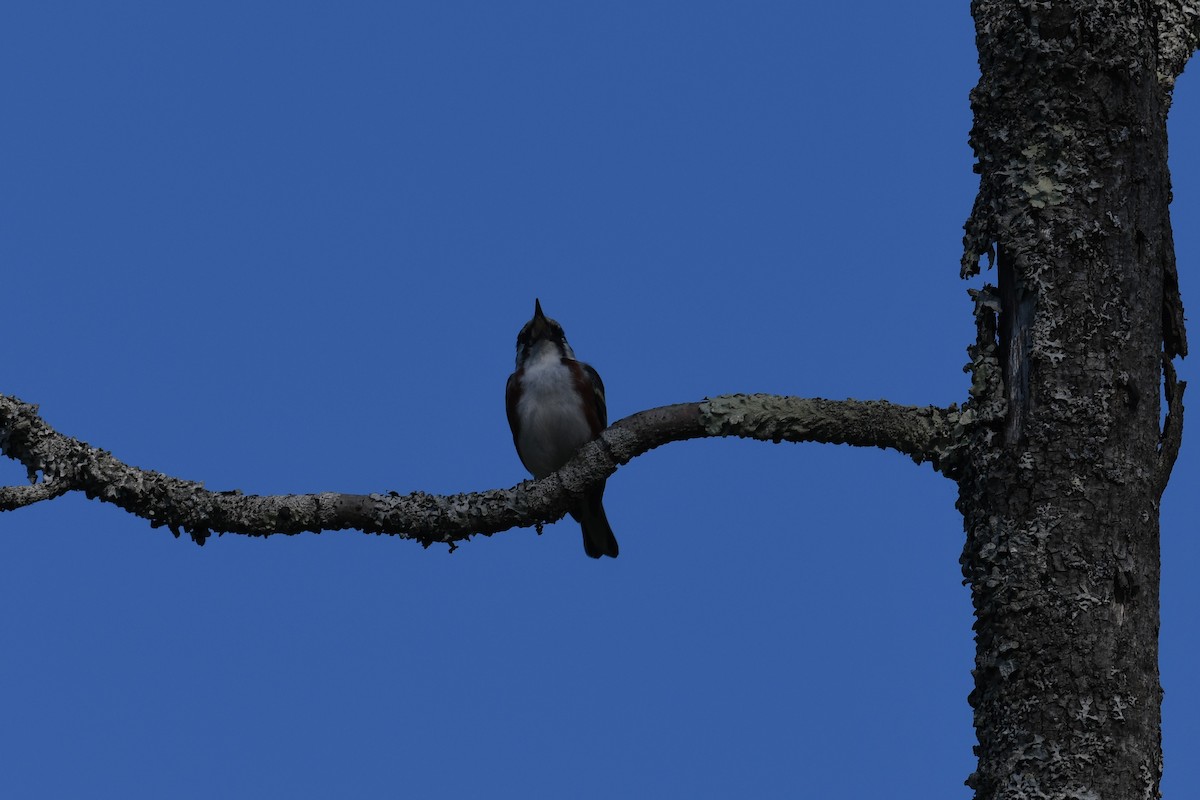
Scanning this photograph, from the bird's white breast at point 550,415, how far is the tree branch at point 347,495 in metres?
2.79

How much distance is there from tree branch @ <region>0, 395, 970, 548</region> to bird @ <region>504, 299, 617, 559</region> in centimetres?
268

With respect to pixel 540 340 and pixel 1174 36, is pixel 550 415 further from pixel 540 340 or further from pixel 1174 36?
pixel 1174 36

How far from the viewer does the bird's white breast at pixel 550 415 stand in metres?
6.77

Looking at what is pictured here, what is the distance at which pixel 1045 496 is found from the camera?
3.07 meters

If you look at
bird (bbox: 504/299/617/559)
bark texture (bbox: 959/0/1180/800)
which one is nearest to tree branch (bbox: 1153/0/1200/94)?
bark texture (bbox: 959/0/1180/800)

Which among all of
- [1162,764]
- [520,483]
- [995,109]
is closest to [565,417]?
[520,483]

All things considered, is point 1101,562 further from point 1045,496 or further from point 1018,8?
point 1018,8

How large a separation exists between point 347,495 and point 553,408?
296 cm

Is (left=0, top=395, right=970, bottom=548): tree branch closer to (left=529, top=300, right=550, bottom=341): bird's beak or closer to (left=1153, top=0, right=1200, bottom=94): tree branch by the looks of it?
(left=1153, top=0, right=1200, bottom=94): tree branch

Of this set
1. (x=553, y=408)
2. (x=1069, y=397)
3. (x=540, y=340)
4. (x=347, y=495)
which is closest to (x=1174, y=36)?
(x=1069, y=397)

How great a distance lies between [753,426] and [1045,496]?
0.89 meters

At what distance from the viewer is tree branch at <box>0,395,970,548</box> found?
12.3ft

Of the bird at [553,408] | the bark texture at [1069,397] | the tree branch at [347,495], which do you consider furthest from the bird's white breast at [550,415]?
the bark texture at [1069,397]

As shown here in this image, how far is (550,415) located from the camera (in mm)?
6797
